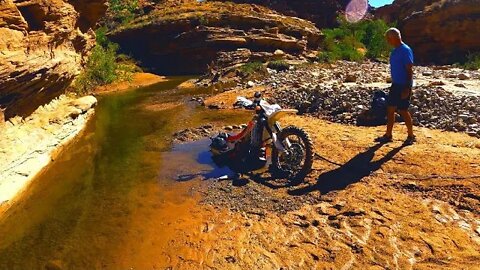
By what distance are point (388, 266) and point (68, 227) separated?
4.36 m

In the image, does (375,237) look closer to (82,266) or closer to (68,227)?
(82,266)

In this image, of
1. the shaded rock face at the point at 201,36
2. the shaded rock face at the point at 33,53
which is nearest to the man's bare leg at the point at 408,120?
the shaded rock face at the point at 33,53

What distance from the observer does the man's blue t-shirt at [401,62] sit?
22.3ft

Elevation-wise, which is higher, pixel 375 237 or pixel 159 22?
pixel 159 22

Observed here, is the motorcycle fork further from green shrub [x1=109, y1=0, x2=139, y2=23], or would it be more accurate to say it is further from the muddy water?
green shrub [x1=109, y1=0, x2=139, y2=23]

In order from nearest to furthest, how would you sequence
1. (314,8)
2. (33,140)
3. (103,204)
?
(103,204), (33,140), (314,8)

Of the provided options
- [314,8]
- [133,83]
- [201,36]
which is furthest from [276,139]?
[314,8]

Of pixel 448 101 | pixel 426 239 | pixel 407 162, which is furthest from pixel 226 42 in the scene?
pixel 426 239

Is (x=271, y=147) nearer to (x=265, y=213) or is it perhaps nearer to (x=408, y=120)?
(x=265, y=213)

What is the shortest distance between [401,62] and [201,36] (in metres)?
28.4

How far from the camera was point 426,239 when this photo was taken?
4.27m

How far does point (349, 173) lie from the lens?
638 centimetres

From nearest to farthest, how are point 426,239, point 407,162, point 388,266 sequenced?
1. point 388,266
2. point 426,239
3. point 407,162

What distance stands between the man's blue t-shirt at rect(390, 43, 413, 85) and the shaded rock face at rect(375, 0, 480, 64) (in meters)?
24.2
